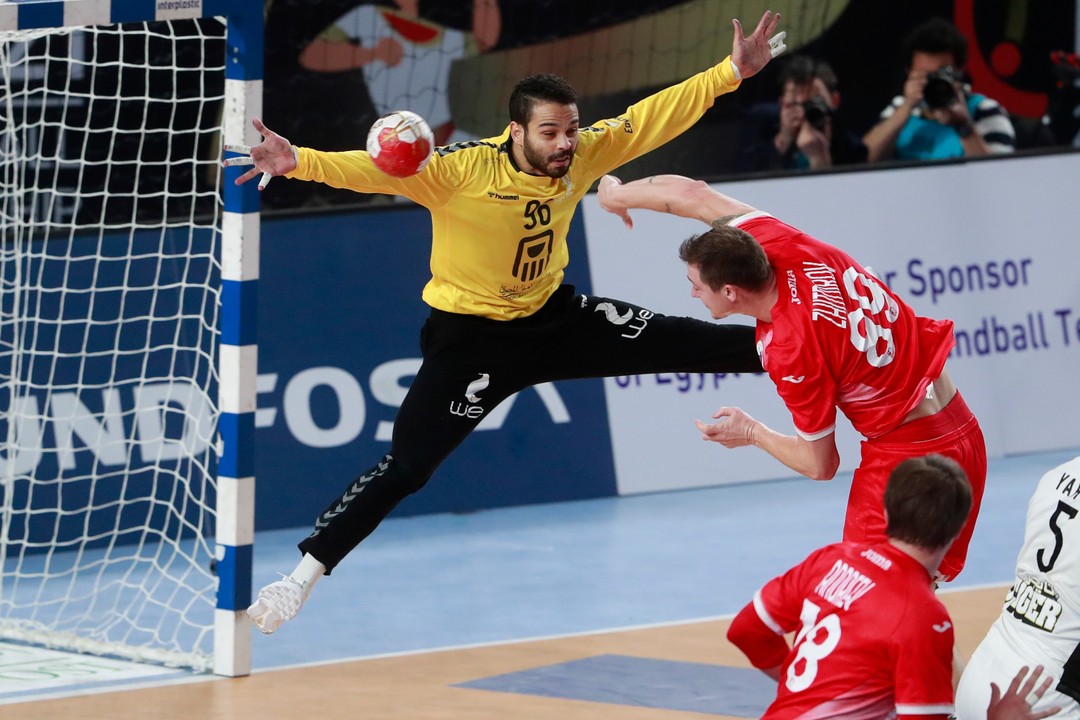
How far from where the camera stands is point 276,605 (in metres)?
6.76

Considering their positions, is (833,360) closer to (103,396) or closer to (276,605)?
(276,605)

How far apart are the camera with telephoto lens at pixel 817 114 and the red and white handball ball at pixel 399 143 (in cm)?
611

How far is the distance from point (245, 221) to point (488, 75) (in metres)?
5.65

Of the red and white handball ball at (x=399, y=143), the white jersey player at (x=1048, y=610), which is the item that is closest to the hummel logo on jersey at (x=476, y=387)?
the red and white handball ball at (x=399, y=143)

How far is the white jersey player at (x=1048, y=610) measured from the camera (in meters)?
4.96

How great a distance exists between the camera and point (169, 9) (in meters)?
7.14

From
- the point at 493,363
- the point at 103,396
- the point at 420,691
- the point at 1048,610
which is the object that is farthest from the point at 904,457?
the point at 103,396

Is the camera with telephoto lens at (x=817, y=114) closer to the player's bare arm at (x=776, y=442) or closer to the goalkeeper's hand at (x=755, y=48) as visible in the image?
the goalkeeper's hand at (x=755, y=48)

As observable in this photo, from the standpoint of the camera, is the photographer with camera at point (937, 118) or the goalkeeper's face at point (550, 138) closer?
the goalkeeper's face at point (550, 138)

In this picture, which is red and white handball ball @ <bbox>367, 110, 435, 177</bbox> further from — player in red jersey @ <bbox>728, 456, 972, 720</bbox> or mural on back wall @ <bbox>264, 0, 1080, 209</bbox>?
mural on back wall @ <bbox>264, 0, 1080, 209</bbox>

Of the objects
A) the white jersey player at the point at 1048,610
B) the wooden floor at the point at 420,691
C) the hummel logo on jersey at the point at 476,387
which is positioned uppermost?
the hummel logo on jersey at the point at 476,387

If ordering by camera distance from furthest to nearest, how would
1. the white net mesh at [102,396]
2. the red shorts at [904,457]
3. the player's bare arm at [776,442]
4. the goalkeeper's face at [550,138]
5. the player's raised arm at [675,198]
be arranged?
the white net mesh at [102,396] → the goalkeeper's face at [550,138] → the player's raised arm at [675,198] → the red shorts at [904,457] → the player's bare arm at [776,442]

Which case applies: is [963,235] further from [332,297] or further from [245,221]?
[245,221]

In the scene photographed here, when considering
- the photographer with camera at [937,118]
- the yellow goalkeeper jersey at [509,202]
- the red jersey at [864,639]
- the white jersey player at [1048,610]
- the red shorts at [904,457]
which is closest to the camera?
the red jersey at [864,639]
